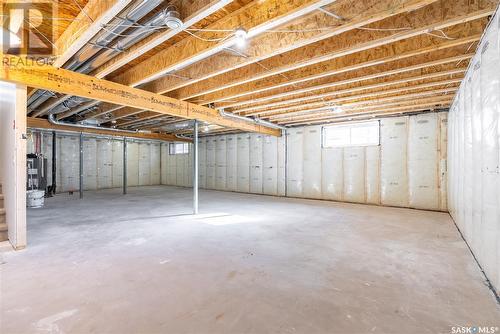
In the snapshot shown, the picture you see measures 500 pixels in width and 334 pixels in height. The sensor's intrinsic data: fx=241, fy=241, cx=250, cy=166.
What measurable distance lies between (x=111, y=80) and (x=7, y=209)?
249 centimetres

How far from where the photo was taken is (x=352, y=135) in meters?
7.24

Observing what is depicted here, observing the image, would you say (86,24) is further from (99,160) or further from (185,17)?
(99,160)

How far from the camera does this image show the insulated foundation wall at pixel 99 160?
951 centimetres

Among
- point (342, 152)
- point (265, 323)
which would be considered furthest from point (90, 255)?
point (342, 152)

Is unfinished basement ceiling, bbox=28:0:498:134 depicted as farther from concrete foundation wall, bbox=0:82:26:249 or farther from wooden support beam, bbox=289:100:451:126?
concrete foundation wall, bbox=0:82:26:249

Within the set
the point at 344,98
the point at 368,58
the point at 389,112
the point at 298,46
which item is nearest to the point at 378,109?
the point at 389,112

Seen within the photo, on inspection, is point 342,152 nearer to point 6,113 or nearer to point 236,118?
point 236,118

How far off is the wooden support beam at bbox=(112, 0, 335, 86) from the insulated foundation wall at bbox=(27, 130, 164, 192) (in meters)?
8.28

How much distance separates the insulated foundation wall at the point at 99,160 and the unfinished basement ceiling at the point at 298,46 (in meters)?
5.88

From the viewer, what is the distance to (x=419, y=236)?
3871mm

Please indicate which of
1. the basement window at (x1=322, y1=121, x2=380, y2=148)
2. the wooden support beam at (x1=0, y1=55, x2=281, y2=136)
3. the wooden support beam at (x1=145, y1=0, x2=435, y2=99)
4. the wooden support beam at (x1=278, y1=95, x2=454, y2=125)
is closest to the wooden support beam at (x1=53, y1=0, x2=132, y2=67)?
the wooden support beam at (x1=0, y1=55, x2=281, y2=136)

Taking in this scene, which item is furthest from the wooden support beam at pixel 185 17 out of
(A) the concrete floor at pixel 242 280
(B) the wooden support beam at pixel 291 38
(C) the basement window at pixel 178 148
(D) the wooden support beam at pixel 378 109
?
(C) the basement window at pixel 178 148

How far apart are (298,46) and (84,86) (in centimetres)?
308

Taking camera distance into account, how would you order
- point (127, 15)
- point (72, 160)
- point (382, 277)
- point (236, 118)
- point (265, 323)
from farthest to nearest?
point (72, 160) < point (236, 118) < point (382, 277) < point (127, 15) < point (265, 323)
